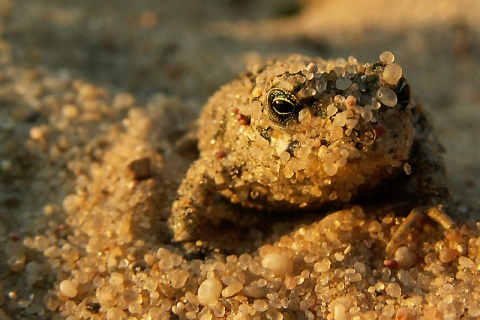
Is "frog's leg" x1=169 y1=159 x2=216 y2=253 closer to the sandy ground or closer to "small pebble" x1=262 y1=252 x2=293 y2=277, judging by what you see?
the sandy ground

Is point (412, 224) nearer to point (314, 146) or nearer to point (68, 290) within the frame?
point (314, 146)

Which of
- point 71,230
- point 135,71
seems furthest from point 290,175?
point 135,71

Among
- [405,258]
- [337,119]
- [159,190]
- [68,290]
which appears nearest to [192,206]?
[159,190]

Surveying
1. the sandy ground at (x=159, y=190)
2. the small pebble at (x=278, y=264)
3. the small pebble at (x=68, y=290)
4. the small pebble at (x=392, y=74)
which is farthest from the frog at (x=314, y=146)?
the small pebble at (x=68, y=290)

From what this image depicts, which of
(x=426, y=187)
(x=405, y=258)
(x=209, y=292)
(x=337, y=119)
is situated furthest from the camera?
(x=426, y=187)

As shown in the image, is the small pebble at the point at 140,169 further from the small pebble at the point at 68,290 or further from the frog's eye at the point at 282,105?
the frog's eye at the point at 282,105
